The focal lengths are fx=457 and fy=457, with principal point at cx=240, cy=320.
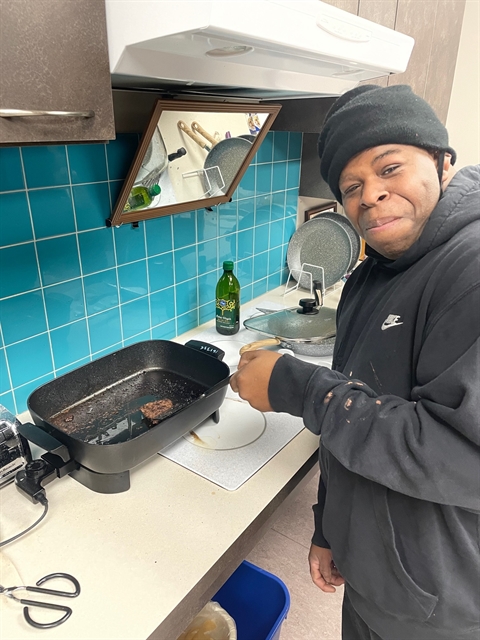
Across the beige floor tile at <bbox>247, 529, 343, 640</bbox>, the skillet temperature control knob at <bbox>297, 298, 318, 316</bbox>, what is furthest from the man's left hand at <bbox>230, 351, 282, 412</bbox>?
the beige floor tile at <bbox>247, 529, 343, 640</bbox>

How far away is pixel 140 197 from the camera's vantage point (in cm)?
114

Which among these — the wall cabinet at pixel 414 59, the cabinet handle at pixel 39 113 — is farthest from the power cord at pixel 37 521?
the wall cabinet at pixel 414 59

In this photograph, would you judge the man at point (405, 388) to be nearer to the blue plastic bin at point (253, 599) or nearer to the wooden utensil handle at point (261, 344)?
the blue plastic bin at point (253, 599)

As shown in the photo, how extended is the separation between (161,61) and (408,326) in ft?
1.80

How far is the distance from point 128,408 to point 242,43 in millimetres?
744

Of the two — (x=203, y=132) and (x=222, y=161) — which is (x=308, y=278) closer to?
(x=222, y=161)

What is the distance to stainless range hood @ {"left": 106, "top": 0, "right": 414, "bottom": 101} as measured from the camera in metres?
0.58

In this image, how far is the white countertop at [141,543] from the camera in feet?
2.08

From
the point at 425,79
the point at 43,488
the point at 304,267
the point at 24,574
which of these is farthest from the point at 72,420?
the point at 425,79

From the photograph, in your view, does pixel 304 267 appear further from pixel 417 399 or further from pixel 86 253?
pixel 417 399

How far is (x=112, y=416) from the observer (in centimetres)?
99

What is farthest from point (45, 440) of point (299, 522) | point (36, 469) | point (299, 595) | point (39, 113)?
point (299, 522)

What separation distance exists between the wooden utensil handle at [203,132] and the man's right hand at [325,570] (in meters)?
1.00

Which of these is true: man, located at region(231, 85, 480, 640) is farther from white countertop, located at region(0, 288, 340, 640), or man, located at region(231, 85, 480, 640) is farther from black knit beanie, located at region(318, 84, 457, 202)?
white countertop, located at region(0, 288, 340, 640)
